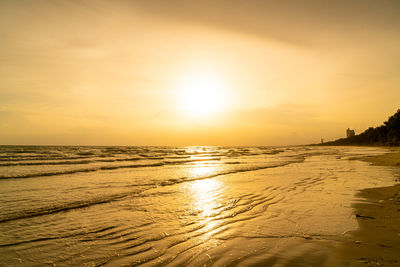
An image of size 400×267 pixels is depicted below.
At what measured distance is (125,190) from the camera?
11227mm

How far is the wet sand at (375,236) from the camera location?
413cm

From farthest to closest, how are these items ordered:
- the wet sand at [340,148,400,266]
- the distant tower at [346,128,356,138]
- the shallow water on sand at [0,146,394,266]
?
the distant tower at [346,128,356,138], the shallow water on sand at [0,146,394,266], the wet sand at [340,148,400,266]

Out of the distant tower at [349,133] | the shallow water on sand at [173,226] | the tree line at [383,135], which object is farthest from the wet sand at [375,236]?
the distant tower at [349,133]

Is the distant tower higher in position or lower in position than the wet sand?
higher

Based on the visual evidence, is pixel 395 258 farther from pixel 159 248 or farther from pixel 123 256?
pixel 123 256

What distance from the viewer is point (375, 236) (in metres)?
5.19

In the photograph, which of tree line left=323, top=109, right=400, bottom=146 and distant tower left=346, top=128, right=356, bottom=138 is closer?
tree line left=323, top=109, right=400, bottom=146

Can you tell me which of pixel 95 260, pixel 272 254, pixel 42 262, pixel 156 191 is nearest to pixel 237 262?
pixel 272 254

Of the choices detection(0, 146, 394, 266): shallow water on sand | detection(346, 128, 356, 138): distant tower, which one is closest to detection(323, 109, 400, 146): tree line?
detection(346, 128, 356, 138): distant tower

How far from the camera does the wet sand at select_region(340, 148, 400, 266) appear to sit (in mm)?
4129

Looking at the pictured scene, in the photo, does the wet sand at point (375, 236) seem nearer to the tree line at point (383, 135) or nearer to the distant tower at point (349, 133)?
the tree line at point (383, 135)

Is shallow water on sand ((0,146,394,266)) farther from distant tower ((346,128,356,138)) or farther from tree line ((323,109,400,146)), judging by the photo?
distant tower ((346,128,356,138))

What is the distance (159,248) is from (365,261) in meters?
3.65

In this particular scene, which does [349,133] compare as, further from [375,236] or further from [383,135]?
[375,236]
